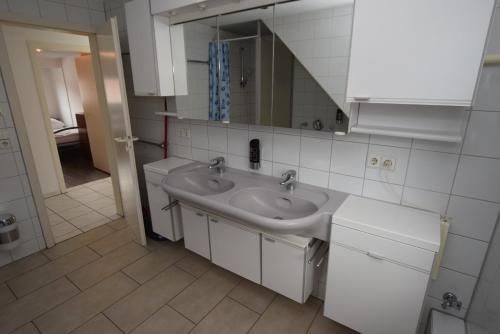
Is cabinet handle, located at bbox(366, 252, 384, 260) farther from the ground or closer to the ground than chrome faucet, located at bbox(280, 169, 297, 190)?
closer to the ground

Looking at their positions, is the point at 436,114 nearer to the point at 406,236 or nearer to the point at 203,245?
the point at 406,236

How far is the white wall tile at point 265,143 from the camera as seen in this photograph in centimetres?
193

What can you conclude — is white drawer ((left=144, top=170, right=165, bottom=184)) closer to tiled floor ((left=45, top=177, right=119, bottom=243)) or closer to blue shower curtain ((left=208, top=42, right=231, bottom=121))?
blue shower curtain ((left=208, top=42, right=231, bottom=121))

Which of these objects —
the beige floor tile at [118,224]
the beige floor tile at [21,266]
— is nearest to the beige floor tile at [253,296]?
the beige floor tile at [118,224]

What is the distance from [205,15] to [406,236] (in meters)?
A: 1.82

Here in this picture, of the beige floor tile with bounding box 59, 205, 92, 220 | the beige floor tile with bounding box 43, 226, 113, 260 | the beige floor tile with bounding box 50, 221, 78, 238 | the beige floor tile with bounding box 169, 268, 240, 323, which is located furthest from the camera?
the beige floor tile with bounding box 59, 205, 92, 220

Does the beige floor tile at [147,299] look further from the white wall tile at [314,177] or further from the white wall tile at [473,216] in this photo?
the white wall tile at [473,216]

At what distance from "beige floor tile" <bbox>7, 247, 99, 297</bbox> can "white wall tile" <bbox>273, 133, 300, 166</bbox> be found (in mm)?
1950

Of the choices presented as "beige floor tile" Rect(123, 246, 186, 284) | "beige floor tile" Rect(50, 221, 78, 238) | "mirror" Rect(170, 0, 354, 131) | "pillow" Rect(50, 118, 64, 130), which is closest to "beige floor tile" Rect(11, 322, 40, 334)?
"beige floor tile" Rect(123, 246, 186, 284)

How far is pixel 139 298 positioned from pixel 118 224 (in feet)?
4.23

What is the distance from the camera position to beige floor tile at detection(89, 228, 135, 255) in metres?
2.60

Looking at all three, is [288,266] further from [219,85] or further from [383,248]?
[219,85]

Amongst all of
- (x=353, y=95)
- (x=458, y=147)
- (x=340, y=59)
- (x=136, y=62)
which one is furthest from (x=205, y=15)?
(x=458, y=147)

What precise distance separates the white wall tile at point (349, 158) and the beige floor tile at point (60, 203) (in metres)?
3.42
